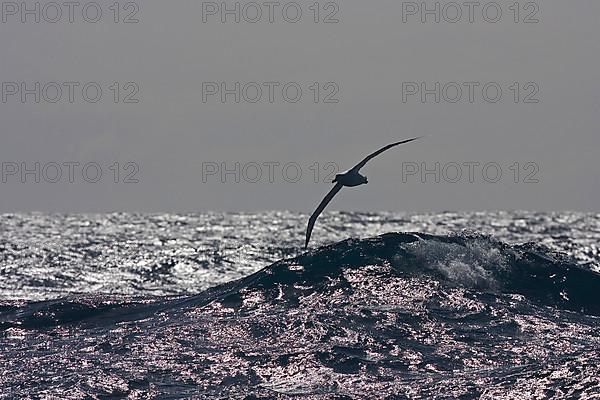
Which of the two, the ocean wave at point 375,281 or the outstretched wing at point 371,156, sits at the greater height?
the outstretched wing at point 371,156

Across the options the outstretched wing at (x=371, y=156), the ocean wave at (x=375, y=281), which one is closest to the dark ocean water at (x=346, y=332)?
the ocean wave at (x=375, y=281)

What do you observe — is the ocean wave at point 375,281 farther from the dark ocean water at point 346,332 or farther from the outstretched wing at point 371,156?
the outstretched wing at point 371,156

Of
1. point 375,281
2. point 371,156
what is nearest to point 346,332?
point 371,156

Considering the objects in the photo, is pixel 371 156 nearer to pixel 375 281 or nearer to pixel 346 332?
pixel 346 332

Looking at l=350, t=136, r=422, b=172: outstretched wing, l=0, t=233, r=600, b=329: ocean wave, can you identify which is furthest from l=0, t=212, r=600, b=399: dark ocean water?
Answer: l=350, t=136, r=422, b=172: outstretched wing

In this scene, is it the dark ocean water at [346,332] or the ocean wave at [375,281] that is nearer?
the dark ocean water at [346,332]

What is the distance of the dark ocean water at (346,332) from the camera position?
29.3 m

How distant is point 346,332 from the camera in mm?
35031

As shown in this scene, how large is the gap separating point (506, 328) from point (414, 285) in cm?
667

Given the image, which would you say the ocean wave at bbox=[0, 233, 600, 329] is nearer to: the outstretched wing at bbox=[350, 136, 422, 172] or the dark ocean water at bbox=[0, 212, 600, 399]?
the dark ocean water at bbox=[0, 212, 600, 399]

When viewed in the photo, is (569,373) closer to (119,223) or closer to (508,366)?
(508,366)

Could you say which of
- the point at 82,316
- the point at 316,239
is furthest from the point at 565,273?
the point at 316,239

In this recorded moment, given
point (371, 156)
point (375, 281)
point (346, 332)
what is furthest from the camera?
point (375, 281)

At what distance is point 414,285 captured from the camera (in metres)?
42.1
